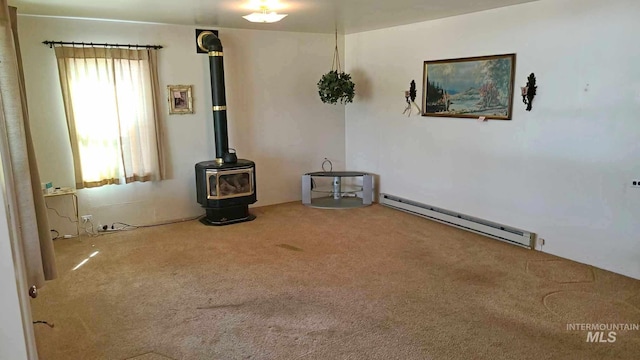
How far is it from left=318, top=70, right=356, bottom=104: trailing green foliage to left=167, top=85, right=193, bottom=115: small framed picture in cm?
173

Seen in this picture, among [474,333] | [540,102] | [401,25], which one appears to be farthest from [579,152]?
[401,25]

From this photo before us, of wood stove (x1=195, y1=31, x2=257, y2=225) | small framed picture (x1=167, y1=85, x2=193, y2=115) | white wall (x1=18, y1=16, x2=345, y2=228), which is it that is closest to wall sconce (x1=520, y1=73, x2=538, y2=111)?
white wall (x1=18, y1=16, x2=345, y2=228)

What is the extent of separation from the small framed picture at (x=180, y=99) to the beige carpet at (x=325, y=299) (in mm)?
1587

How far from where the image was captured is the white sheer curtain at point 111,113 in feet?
15.4

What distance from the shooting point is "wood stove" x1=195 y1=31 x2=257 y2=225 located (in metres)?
5.21

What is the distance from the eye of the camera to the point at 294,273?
3.84 metres

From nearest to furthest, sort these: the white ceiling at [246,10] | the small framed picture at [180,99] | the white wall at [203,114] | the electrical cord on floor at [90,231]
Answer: the white ceiling at [246,10]
the white wall at [203,114]
the electrical cord on floor at [90,231]
the small framed picture at [180,99]

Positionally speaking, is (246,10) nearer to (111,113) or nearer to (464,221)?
(111,113)

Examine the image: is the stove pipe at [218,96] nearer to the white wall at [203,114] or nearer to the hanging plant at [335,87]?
the white wall at [203,114]

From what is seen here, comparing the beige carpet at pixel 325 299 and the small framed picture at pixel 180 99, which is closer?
the beige carpet at pixel 325 299

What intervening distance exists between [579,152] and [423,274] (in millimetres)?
1800

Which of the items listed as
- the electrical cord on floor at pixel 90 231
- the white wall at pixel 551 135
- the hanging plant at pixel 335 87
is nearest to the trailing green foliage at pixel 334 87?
the hanging plant at pixel 335 87

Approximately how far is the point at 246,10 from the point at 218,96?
1227 millimetres

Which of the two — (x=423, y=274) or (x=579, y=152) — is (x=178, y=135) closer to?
(x=423, y=274)
